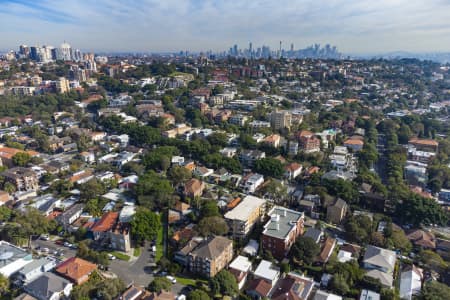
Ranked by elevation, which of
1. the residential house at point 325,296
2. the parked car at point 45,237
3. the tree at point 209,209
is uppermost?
the tree at point 209,209

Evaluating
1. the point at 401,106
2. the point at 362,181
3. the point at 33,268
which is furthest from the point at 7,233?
the point at 401,106

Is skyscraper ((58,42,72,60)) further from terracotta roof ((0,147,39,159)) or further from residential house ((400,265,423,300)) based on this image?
residential house ((400,265,423,300))

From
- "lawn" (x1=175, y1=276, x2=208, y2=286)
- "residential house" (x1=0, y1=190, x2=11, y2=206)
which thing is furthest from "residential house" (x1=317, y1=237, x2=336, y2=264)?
"residential house" (x1=0, y1=190, x2=11, y2=206)

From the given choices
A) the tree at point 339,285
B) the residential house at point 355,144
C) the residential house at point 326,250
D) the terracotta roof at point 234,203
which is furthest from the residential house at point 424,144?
the tree at point 339,285

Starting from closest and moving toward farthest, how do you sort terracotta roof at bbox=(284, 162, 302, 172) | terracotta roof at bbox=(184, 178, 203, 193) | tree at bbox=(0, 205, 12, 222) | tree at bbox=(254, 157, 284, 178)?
tree at bbox=(0, 205, 12, 222), terracotta roof at bbox=(184, 178, 203, 193), tree at bbox=(254, 157, 284, 178), terracotta roof at bbox=(284, 162, 302, 172)

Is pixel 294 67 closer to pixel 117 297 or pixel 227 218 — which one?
pixel 227 218

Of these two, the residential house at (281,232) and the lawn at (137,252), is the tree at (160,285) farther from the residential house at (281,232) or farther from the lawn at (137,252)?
the residential house at (281,232)
